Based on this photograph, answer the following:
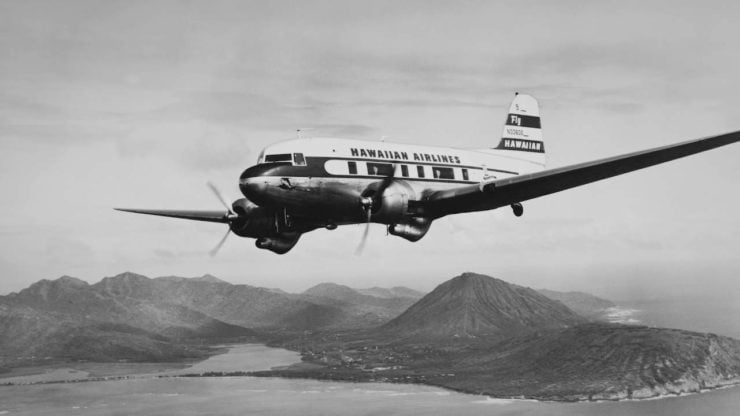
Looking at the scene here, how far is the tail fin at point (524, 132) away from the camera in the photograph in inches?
1655

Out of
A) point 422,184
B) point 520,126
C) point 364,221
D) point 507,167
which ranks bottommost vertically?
point 364,221

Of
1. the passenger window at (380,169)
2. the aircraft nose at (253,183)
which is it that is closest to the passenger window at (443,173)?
the passenger window at (380,169)

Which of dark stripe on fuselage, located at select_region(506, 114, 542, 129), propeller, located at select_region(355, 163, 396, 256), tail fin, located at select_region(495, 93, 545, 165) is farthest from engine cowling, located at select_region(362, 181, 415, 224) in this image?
dark stripe on fuselage, located at select_region(506, 114, 542, 129)

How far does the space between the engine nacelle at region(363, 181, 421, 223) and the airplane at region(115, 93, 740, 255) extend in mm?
38

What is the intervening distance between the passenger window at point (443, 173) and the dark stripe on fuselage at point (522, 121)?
36.2 feet

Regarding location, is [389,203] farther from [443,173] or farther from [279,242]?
[279,242]

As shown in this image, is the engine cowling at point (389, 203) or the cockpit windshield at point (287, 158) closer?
the engine cowling at point (389, 203)

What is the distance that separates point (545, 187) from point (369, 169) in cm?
699

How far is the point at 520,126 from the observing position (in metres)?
43.3

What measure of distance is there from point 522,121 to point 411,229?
17951mm

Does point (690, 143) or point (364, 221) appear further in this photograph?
point (364, 221)

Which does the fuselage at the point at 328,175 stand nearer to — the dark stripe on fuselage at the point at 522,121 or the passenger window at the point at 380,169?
the passenger window at the point at 380,169

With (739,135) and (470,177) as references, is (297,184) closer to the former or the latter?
(470,177)

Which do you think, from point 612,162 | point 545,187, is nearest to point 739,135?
point 612,162
